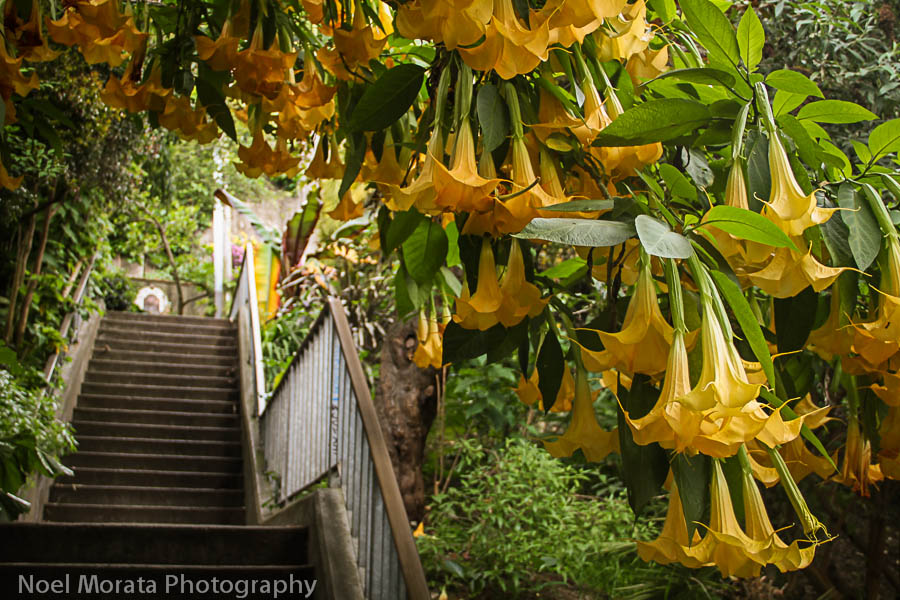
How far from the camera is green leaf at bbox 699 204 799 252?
2.18 feet

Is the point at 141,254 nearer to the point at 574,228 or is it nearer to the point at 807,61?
the point at 807,61

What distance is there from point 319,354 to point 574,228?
120 inches

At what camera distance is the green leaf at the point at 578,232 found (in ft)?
2.18

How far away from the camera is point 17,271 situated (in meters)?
4.59

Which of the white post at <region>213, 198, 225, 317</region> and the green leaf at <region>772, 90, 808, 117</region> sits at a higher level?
the white post at <region>213, 198, 225, 317</region>

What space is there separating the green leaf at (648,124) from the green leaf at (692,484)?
0.34 m

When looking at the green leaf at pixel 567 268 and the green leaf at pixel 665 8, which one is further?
the green leaf at pixel 567 268

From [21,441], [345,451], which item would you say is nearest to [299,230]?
[345,451]

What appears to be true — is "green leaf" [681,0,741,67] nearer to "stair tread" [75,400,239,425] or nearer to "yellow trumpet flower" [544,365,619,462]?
"yellow trumpet flower" [544,365,619,462]

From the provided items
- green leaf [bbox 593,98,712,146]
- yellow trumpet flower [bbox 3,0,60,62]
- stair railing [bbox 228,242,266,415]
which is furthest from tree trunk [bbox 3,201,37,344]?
green leaf [bbox 593,98,712,146]

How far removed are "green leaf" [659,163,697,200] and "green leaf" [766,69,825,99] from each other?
155mm

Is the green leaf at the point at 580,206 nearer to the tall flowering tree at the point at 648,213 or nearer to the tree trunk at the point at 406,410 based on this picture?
the tall flowering tree at the point at 648,213

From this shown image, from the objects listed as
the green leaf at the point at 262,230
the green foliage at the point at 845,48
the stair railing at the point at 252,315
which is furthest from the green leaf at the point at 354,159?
the green leaf at the point at 262,230

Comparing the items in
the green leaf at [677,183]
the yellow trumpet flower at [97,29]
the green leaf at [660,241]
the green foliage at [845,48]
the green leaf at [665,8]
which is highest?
the green foliage at [845,48]
